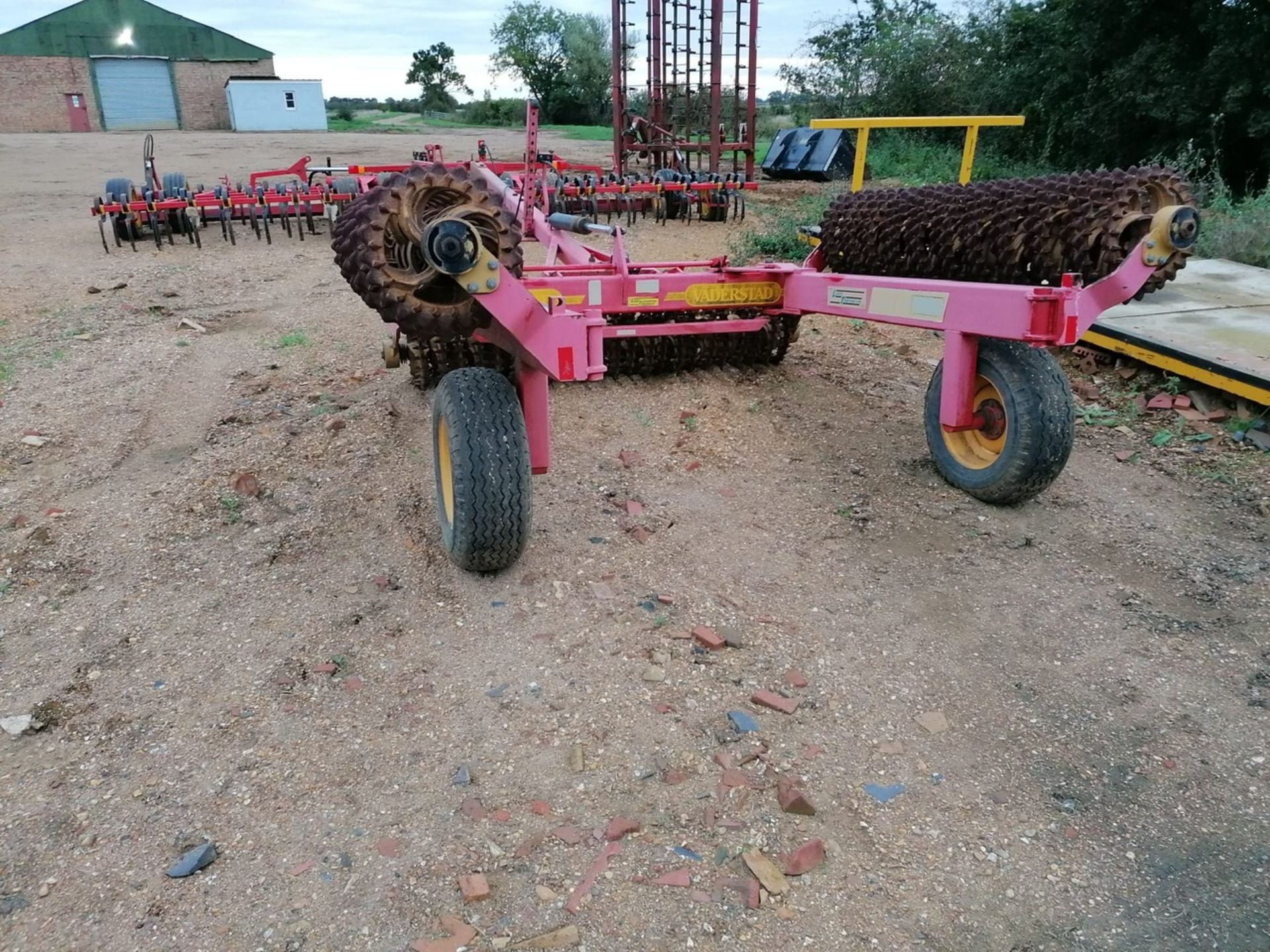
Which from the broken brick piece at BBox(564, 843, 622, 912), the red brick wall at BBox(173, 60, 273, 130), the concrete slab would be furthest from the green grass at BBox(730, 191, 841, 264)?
the red brick wall at BBox(173, 60, 273, 130)

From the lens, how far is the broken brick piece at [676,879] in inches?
83.0

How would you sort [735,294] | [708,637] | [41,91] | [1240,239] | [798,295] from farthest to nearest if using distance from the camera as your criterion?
1. [41,91]
2. [1240,239]
3. [735,294]
4. [798,295]
5. [708,637]

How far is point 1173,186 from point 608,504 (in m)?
2.51

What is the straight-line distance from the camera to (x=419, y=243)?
2699 mm

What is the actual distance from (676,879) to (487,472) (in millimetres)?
1481

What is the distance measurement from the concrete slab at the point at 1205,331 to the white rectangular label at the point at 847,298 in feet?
6.91

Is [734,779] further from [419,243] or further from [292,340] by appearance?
[292,340]

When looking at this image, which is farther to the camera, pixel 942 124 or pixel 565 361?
pixel 942 124

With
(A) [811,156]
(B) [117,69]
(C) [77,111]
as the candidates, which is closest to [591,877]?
(A) [811,156]

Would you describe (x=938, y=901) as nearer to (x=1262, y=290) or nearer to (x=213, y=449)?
(x=213, y=449)

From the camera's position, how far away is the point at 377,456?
438cm

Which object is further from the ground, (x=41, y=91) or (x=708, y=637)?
(x=41, y=91)

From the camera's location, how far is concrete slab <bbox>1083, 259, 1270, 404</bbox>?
4.73m

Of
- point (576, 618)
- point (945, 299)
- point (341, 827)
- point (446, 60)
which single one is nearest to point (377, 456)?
point (576, 618)
